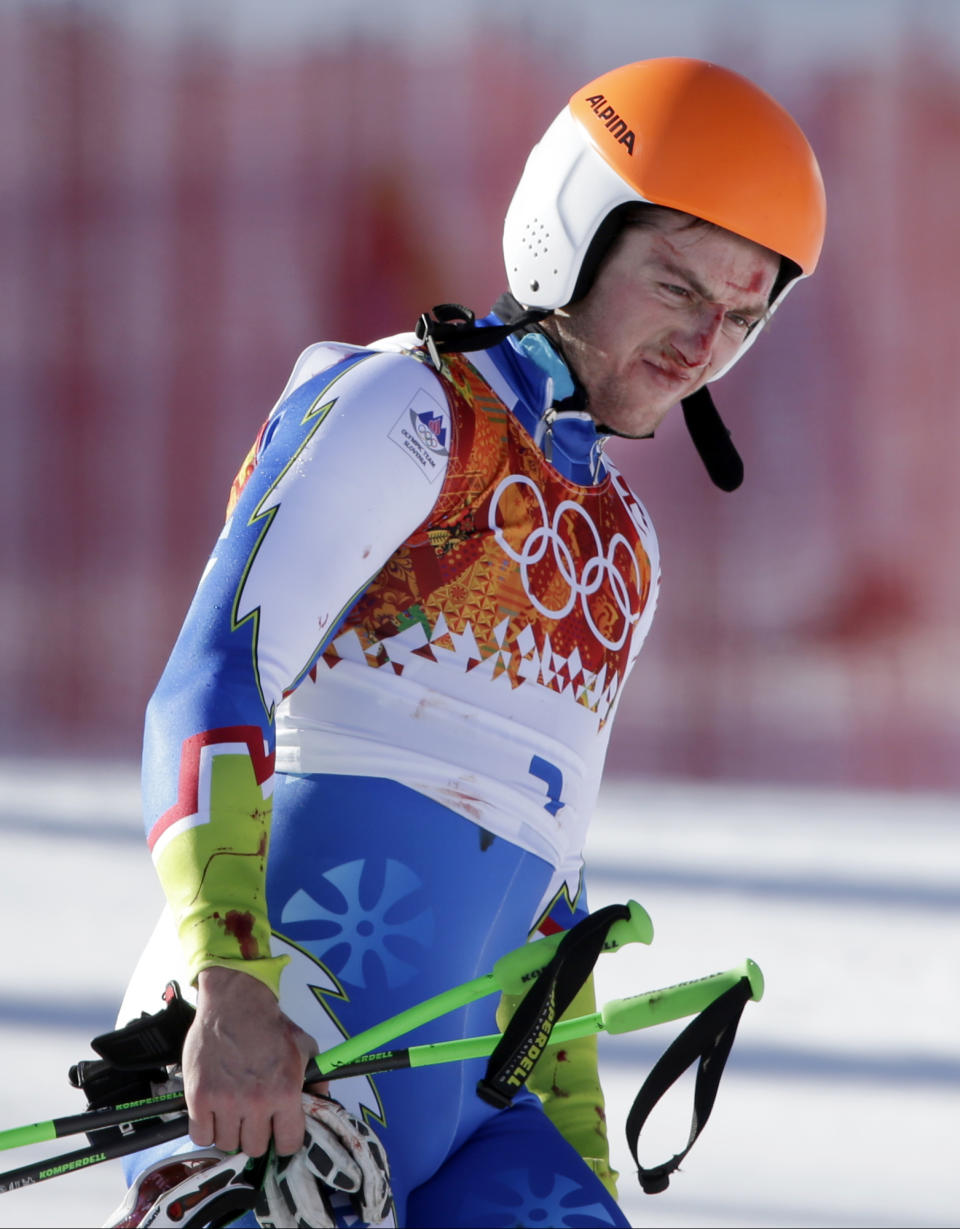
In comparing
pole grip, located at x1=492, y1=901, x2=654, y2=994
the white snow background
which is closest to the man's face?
pole grip, located at x1=492, y1=901, x2=654, y2=994

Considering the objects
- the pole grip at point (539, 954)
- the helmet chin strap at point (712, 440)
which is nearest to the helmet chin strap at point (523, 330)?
the helmet chin strap at point (712, 440)

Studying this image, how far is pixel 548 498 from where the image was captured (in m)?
1.67

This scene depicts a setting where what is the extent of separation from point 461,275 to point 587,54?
45.8 inches

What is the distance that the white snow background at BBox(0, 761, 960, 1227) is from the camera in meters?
2.50

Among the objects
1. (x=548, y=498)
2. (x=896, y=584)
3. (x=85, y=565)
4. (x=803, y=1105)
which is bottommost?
(x=803, y=1105)

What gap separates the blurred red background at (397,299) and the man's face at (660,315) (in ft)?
15.2

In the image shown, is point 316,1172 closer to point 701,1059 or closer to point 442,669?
point 701,1059

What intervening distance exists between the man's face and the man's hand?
0.84 m

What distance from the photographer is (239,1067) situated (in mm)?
1140

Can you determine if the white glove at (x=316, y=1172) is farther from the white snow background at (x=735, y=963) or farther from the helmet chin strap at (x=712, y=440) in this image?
the helmet chin strap at (x=712, y=440)

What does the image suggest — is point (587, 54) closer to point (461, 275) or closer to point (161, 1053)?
point (461, 275)

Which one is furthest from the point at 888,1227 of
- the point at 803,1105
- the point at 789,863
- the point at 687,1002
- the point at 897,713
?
the point at 897,713

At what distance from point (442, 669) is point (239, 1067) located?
0.49m

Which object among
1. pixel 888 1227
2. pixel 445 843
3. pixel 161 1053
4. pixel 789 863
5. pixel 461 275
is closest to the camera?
pixel 161 1053
